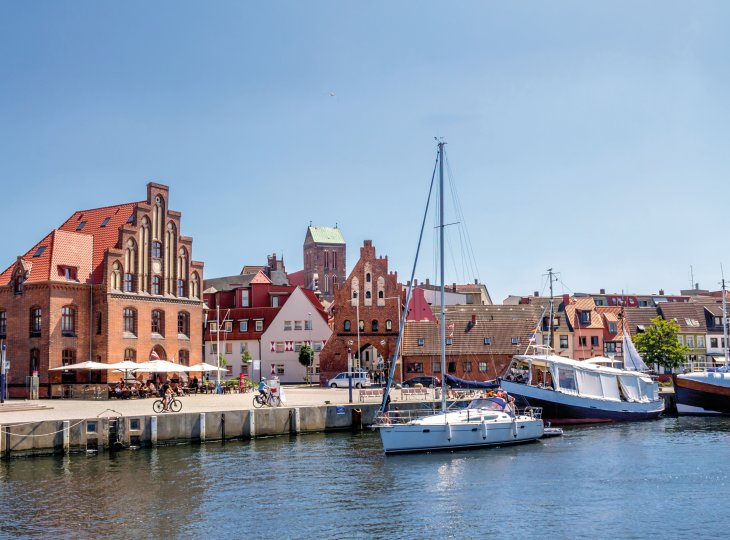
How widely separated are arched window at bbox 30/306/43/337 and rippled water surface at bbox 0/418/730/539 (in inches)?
1118

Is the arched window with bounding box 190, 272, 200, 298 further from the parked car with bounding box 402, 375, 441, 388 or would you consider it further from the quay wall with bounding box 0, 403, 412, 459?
the quay wall with bounding box 0, 403, 412, 459

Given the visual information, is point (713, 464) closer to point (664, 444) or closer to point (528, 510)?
point (664, 444)

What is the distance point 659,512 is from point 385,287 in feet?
201

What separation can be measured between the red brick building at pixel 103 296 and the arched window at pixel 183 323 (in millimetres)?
93

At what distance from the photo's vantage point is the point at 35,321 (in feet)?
230

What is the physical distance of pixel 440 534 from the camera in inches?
1124

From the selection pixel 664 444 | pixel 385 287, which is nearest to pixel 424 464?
pixel 664 444

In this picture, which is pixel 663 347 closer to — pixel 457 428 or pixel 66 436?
pixel 457 428

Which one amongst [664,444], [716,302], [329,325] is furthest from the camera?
[716,302]

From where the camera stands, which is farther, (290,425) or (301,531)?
(290,425)

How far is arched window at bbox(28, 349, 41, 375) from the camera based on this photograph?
6938 centimetres

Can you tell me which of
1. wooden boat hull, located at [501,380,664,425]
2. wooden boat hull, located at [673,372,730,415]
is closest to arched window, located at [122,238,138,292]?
wooden boat hull, located at [501,380,664,425]

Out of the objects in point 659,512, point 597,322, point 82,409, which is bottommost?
point 659,512

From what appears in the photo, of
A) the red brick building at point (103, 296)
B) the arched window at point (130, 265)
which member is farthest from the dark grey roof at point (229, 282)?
the arched window at point (130, 265)
